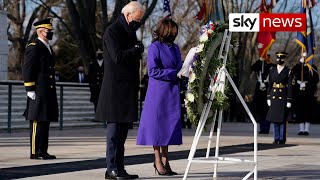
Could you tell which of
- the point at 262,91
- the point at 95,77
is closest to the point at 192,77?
the point at 262,91

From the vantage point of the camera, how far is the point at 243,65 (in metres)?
41.2

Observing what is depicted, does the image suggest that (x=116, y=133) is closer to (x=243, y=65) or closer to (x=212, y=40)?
(x=212, y=40)

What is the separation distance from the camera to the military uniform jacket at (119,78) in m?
9.73

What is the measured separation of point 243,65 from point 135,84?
103 ft

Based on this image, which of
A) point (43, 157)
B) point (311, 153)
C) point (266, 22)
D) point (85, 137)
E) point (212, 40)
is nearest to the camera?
point (266, 22)

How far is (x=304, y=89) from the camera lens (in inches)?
830

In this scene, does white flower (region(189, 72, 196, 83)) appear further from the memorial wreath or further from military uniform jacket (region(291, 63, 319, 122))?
military uniform jacket (region(291, 63, 319, 122))

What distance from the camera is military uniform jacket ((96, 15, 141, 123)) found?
9.73m

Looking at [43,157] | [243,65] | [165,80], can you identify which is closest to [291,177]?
[165,80]

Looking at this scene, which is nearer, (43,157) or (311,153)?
(43,157)

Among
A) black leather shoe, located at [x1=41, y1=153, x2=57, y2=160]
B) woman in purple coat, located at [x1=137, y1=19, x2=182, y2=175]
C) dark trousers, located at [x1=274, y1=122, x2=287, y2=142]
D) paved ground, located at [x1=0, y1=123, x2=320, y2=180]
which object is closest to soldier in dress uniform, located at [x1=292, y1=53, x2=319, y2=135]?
paved ground, located at [x1=0, y1=123, x2=320, y2=180]

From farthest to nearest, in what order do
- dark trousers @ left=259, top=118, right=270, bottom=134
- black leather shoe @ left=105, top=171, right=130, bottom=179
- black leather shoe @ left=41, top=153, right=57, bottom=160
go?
dark trousers @ left=259, top=118, right=270, bottom=134 → black leather shoe @ left=41, top=153, right=57, bottom=160 → black leather shoe @ left=105, top=171, right=130, bottom=179

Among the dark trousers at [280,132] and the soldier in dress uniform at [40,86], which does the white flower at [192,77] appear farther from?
the dark trousers at [280,132]

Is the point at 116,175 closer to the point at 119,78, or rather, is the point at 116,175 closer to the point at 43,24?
the point at 119,78
